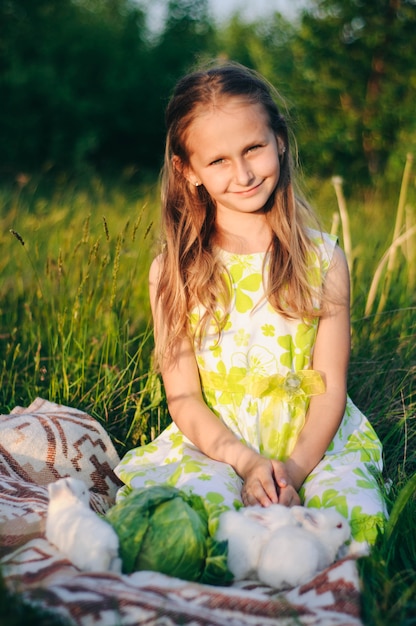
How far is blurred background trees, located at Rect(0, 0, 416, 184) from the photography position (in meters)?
6.75

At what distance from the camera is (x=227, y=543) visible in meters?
1.82

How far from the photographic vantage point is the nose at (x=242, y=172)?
2.33 m

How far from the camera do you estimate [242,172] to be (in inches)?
91.7

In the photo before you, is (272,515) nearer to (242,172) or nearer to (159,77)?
(242,172)

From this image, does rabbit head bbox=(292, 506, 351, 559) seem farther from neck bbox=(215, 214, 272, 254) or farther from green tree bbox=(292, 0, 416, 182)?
green tree bbox=(292, 0, 416, 182)

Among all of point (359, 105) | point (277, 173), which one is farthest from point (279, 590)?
point (359, 105)

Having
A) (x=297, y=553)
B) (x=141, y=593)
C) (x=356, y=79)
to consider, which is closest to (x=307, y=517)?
(x=297, y=553)

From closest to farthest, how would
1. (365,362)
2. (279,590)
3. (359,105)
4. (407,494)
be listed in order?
(279,590)
(407,494)
(365,362)
(359,105)

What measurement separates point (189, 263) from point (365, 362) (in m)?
0.83

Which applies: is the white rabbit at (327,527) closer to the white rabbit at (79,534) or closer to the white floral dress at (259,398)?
the white floral dress at (259,398)

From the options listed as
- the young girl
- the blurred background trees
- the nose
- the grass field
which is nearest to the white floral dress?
the young girl

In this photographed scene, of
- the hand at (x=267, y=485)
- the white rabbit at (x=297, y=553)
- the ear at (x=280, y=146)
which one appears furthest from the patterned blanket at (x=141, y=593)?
the ear at (x=280, y=146)

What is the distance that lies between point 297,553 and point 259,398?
28.2 inches

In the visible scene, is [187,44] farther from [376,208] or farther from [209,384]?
[209,384]
